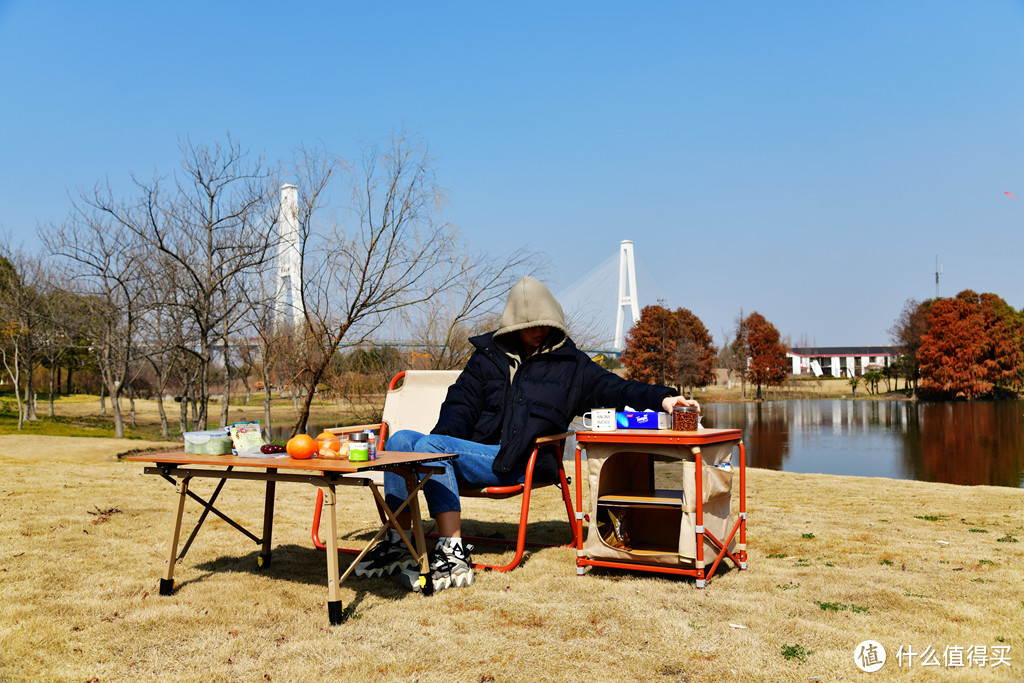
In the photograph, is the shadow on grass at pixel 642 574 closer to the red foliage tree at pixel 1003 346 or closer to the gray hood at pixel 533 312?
the gray hood at pixel 533 312

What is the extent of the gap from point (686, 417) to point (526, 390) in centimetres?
79

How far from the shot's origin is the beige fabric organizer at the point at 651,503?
3.00 metres

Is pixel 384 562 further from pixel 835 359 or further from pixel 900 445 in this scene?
pixel 835 359

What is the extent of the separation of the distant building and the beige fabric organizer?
7711 centimetres

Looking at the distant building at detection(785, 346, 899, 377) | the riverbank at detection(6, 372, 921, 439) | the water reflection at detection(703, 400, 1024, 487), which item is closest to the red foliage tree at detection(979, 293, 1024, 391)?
the riverbank at detection(6, 372, 921, 439)

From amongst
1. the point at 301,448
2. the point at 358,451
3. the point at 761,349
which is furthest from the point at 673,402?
the point at 761,349

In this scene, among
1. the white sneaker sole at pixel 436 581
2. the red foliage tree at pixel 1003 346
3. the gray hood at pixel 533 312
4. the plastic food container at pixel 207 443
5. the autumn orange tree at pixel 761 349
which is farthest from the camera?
the autumn orange tree at pixel 761 349

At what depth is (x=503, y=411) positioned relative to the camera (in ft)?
11.8

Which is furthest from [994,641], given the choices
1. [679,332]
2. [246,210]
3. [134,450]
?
[679,332]

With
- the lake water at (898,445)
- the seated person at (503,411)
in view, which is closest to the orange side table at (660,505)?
the seated person at (503,411)

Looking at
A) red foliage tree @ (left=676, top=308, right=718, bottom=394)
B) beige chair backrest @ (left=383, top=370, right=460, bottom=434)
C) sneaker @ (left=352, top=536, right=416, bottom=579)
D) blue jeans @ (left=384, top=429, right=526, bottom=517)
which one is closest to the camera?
blue jeans @ (left=384, top=429, right=526, bottom=517)

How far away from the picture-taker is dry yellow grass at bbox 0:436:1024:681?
2.13 metres

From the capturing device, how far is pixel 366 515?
15.8 ft

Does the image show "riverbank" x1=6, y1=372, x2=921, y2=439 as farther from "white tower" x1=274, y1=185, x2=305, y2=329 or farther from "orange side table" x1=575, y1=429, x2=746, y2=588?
"orange side table" x1=575, y1=429, x2=746, y2=588
